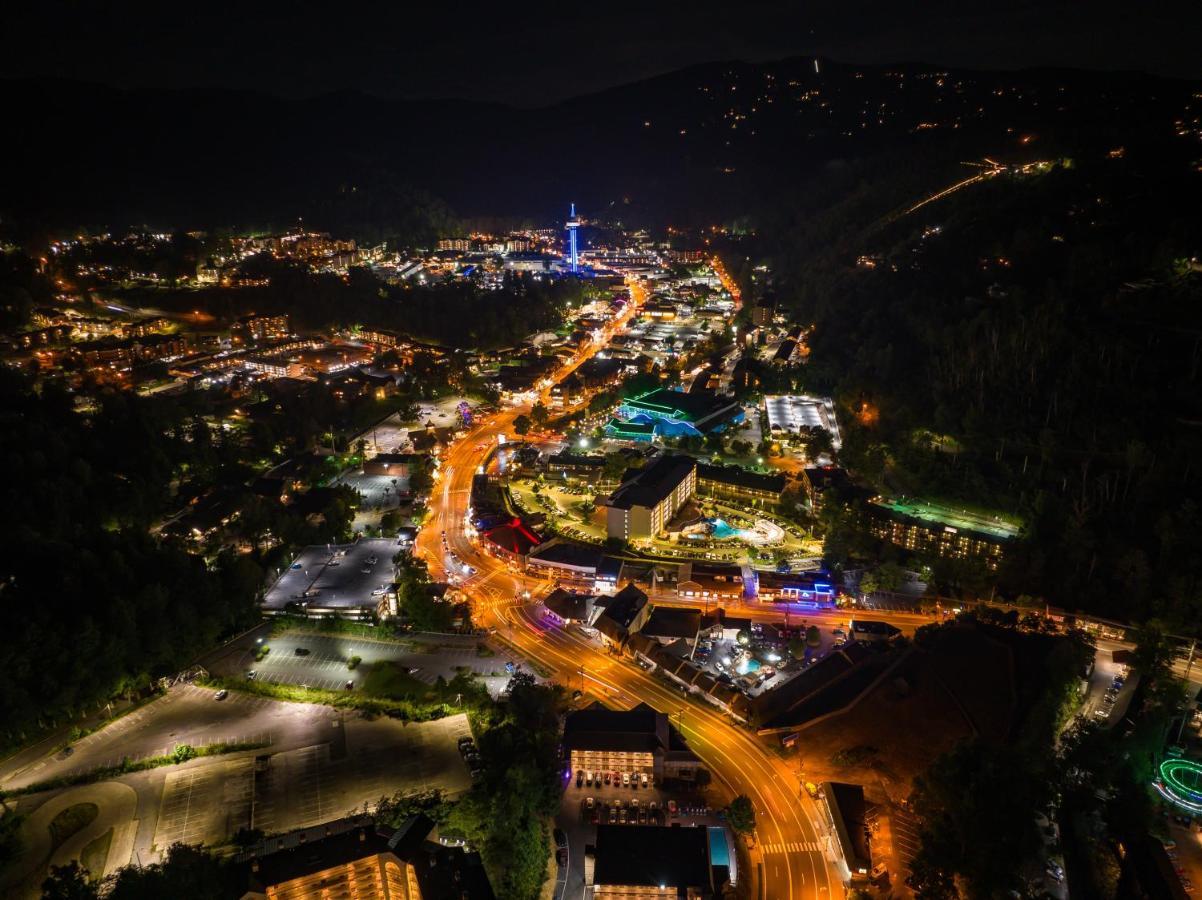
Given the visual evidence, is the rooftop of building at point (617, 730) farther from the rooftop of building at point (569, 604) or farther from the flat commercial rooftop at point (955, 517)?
the flat commercial rooftop at point (955, 517)

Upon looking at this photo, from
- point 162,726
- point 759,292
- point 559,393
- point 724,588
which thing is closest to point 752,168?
point 759,292

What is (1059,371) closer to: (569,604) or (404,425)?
(569,604)

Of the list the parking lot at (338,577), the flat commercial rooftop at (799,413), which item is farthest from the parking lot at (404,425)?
the flat commercial rooftop at (799,413)

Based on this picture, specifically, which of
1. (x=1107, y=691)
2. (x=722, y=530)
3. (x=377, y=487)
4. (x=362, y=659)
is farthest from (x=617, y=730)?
(x=377, y=487)

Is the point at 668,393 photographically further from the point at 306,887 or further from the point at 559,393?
the point at 306,887

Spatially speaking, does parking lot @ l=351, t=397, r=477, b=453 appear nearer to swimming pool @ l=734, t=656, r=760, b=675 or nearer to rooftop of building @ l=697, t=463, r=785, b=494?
rooftop of building @ l=697, t=463, r=785, b=494

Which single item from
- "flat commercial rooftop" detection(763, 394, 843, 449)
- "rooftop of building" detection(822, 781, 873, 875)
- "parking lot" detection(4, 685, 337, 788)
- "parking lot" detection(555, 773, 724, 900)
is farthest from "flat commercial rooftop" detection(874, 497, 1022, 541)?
"parking lot" detection(4, 685, 337, 788)
